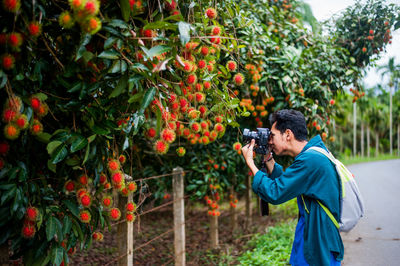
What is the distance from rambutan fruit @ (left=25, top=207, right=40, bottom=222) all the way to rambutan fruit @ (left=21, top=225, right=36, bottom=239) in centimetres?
3

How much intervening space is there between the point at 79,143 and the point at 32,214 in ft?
1.01

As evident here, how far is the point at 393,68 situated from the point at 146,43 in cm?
2269

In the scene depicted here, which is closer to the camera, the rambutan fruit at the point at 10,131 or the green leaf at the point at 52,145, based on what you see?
the rambutan fruit at the point at 10,131

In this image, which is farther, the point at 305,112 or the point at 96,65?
the point at 305,112

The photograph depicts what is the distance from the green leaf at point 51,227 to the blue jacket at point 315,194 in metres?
0.94

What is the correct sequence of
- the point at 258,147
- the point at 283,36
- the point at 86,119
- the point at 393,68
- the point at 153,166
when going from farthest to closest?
the point at 393,68
the point at 283,36
the point at 153,166
the point at 258,147
the point at 86,119

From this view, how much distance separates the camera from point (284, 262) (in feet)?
9.87

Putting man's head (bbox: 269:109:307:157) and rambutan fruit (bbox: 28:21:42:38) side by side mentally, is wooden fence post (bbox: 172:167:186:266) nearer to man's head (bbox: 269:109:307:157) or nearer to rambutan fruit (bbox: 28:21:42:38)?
man's head (bbox: 269:109:307:157)

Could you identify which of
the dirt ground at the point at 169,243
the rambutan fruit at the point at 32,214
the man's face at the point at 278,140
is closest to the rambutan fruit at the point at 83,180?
the rambutan fruit at the point at 32,214

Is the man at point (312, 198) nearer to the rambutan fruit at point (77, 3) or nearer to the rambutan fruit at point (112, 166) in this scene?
the rambutan fruit at point (112, 166)

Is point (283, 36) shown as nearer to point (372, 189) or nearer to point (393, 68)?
point (372, 189)

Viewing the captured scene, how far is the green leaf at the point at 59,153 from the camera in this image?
115cm

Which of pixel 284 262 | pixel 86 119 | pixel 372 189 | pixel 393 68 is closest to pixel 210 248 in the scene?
pixel 284 262

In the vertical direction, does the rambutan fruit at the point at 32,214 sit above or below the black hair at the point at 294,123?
below
